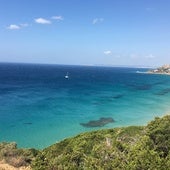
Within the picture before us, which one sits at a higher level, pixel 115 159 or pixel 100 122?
pixel 115 159

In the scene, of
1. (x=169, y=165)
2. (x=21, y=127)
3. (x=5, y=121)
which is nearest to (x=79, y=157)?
(x=169, y=165)

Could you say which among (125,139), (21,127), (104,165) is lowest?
(21,127)

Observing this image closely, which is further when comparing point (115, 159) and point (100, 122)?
point (100, 122)

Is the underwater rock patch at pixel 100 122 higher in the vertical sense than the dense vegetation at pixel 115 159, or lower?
lower

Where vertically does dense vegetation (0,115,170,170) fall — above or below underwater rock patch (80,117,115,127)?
above

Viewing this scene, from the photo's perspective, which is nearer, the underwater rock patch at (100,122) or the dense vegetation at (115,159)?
the dense vegetation at (115,159)

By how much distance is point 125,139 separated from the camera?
21703 millimetres

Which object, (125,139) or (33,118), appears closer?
(125,139)

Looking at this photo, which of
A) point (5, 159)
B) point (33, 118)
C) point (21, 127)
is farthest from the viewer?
point (33, 118)

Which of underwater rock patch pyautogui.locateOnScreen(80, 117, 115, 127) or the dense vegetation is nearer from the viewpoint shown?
the dense vegetation

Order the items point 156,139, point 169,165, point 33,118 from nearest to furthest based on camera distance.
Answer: point 169,165 < point 156,139 < point 33,118

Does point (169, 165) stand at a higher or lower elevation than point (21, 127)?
higher

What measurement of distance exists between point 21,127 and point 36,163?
25940 mm

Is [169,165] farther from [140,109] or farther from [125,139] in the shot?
[140,109]
